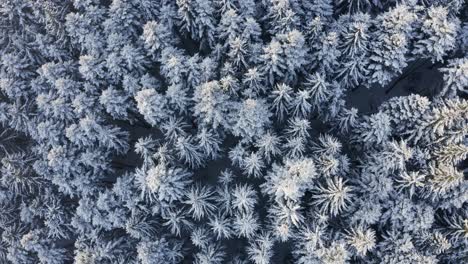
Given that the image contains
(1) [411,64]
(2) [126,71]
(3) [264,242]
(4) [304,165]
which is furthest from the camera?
(1) [411,64]

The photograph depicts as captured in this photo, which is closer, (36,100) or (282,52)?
(282,52)

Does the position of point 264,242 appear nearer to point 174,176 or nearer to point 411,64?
point 174,176

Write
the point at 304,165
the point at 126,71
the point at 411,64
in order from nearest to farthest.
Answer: the point at 304,165, the point at 126,71, the point at 411,64

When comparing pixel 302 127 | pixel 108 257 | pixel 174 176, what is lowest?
pixel 108 257

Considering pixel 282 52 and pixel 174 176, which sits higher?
pixel 282 52

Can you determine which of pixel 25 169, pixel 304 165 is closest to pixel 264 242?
pixel 304 165

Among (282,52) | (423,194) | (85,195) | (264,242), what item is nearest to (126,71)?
(85,195)

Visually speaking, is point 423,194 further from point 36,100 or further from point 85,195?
point 36,100

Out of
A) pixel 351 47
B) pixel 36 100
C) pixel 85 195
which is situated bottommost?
pixel 85 195

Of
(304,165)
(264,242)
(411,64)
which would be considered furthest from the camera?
(411,64)
